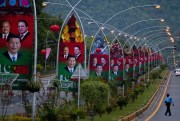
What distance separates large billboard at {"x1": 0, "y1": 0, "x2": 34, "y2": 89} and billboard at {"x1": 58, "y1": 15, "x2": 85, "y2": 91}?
7699 mm

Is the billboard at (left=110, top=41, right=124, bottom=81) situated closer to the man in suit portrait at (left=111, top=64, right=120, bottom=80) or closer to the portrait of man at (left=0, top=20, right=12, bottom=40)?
the man in suit portrait at (left=111, top=64, right=120, bottom=80)

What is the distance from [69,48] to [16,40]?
26.8 ft

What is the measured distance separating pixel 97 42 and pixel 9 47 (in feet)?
62.7

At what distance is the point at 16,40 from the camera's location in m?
20.6

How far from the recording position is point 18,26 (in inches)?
813

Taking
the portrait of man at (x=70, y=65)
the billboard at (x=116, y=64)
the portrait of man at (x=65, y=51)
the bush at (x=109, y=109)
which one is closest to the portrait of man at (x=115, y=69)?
the billboard at (x=116, y=64)

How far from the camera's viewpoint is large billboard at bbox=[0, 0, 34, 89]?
20.6 meters

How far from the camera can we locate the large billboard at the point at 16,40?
67.5ft

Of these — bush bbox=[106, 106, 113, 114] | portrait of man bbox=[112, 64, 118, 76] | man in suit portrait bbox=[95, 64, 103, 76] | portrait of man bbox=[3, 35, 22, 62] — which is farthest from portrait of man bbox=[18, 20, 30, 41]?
portrait of man bbox=[112, 64, 118, 76]

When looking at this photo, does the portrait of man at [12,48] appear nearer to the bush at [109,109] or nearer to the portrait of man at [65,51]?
the portrait of man at [65,51]

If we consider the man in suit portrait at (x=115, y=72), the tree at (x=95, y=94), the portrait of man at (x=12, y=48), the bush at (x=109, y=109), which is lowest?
the bush at (x=109, y=109)

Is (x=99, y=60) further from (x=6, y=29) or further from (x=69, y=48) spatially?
(x=6, y=29)

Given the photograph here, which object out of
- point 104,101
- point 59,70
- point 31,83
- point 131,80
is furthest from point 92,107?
point 131,80

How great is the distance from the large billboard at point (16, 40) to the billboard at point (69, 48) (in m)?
7.70
